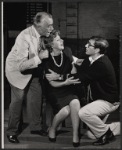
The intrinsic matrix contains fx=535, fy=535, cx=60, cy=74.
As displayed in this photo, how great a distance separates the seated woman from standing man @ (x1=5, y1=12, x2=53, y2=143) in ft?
0.40

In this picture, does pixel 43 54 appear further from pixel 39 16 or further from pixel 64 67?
pixel 39 16

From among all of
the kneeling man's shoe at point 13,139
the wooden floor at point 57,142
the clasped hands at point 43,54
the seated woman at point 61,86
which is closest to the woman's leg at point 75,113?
the seated woman at point 61,86

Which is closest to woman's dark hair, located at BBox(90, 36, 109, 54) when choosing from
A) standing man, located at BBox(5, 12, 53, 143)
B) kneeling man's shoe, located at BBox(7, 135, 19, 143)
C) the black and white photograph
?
the black and white photograph

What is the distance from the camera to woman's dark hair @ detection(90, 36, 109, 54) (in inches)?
304

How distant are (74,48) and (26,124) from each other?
1337 millimetres

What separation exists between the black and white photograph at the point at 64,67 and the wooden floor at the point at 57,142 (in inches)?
0.6

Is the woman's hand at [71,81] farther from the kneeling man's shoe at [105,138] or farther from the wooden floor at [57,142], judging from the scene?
the kneeling man's shoe at [105,138]

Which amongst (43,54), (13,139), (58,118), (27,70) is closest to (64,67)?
(43,54)

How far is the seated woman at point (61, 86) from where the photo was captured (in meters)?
7.67

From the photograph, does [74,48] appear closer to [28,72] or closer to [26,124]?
[28,72]

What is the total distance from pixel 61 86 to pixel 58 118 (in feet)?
1.54

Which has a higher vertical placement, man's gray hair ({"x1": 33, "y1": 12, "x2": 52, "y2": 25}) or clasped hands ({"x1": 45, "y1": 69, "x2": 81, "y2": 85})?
man's gray hair ({"x1": 33, "y1": 12, "x2": 52, "y2": 25})

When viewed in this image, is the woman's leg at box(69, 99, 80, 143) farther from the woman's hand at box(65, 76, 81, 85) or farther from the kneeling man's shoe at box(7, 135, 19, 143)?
the kneeling man's shoe at box(7, 135, 19, 143)

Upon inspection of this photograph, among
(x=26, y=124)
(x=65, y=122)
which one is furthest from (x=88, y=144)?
(x=26, y=124)
